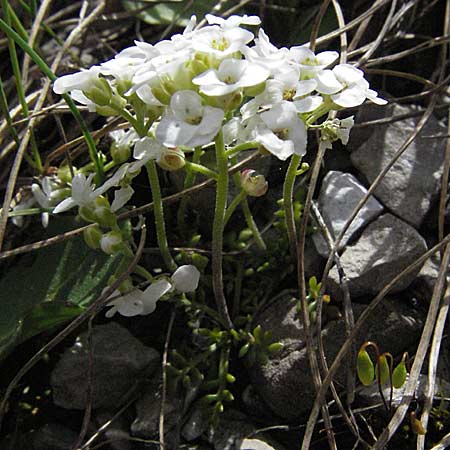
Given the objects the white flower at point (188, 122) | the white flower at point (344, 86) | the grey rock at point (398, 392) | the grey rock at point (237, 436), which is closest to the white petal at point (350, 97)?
the white flower at point (344, 86)

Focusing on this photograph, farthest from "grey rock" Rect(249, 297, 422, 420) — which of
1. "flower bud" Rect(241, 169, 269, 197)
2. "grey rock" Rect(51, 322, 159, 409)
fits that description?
"flower bud" Rect(241, 169, 269, 197)

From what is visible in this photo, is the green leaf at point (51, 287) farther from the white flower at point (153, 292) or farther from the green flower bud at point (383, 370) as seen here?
the green flower bud at point (383, 370)

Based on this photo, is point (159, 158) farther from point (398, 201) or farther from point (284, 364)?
point (398, 201)

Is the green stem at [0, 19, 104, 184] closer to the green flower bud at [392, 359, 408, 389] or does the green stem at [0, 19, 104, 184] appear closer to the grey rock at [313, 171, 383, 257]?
the grey rock at [313, 171, 383, 257]

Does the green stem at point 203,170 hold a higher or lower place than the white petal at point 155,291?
higher

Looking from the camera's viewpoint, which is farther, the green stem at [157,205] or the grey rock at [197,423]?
the grey rock at [197,423]

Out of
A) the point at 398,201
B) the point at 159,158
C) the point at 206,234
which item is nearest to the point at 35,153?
the point at 206,234
